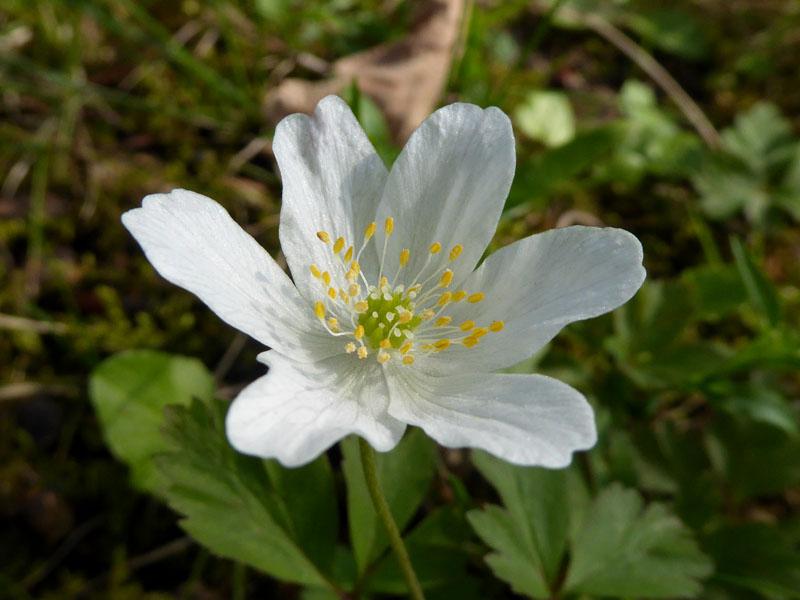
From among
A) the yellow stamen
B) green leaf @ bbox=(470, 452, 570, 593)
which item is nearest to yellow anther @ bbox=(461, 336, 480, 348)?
the yellow stamen

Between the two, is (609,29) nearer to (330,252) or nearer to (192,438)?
(330,252)

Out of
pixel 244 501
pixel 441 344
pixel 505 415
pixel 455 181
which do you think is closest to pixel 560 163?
pixel 455 181

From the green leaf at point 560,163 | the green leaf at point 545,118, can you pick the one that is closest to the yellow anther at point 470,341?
the green leaf at point 560,163

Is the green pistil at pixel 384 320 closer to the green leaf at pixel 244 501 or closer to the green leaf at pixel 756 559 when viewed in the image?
the green leaf at pixel 244 501

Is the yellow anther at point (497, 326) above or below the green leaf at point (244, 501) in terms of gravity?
above

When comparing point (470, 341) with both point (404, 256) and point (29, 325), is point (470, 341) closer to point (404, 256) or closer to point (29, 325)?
point (404, 256)

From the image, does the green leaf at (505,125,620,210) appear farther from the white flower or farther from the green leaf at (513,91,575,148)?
the white flower
